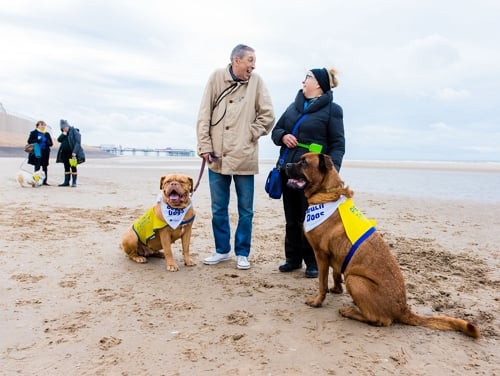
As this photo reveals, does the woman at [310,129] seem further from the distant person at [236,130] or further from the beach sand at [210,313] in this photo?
the beach sand at [210,313]

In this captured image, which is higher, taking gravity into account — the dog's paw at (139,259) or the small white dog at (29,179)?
the small white dog at (29,179)

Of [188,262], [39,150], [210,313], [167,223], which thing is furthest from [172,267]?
[39,150]

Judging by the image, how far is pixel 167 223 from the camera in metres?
4.59

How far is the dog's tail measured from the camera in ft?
9.76

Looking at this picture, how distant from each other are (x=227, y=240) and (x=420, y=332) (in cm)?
266

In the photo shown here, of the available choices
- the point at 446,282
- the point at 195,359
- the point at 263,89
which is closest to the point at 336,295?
the point at 446,282

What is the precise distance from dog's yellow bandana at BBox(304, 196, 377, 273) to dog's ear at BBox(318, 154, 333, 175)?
→ 1.02 feet

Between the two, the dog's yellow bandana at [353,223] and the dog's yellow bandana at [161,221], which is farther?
the dog's yellow bandana at [161,221]

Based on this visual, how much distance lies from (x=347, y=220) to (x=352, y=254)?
32cm

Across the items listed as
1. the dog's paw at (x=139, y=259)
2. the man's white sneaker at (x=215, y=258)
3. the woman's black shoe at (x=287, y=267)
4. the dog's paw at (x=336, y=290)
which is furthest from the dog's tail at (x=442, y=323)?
the dog's paw at (x=139, y=259)

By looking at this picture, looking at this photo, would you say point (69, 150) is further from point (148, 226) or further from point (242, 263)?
point (242, 263)

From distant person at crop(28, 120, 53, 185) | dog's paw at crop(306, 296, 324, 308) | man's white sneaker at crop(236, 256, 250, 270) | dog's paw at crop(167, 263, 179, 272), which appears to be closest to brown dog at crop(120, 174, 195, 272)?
dog's paw at crop(167, 263, 179, 272)

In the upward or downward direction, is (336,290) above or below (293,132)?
below

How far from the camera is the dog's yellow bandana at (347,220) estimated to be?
3.38 meters
